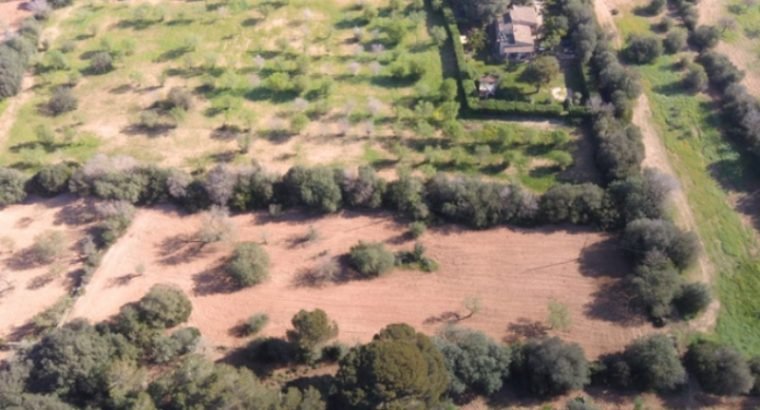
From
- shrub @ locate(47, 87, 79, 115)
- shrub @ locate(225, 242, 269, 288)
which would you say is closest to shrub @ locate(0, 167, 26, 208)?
shrub @ locate(47, 87, 79, 115)

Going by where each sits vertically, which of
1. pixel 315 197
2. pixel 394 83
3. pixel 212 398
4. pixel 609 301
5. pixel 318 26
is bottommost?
pixel 609 301

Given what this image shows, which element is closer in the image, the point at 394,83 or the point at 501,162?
the point at 501,162

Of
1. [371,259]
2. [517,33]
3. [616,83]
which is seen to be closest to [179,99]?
[371,259]

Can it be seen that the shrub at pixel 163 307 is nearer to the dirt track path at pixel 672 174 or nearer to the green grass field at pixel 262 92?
the green grass field at pixel 262 92

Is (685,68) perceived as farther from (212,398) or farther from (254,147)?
(212,398)

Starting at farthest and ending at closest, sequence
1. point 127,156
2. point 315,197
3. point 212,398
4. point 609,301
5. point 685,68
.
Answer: point 685,68
point 127,156
point 315,197
point 609,301
point 212,398

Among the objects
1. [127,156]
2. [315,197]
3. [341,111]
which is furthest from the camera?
[341,111]

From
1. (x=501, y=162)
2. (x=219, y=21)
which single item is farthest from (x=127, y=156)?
(x=501, y=162)

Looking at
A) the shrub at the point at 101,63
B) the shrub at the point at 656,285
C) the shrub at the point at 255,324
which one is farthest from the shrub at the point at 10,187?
the shrub at the point at 656,285
